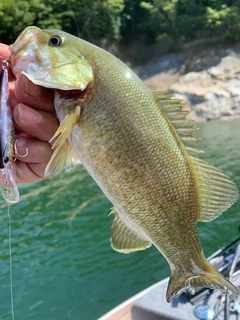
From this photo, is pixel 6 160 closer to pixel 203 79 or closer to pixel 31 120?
pixel 31 120

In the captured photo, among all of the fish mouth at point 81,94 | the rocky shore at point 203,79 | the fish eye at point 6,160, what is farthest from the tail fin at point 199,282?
the rocky shore at point 203,79

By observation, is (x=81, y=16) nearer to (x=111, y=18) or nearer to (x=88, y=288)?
(x=111, y=18)

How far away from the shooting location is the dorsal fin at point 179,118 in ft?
6.59

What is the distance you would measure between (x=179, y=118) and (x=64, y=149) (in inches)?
23.2

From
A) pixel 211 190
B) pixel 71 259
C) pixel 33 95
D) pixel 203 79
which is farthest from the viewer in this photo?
pixel 203 79

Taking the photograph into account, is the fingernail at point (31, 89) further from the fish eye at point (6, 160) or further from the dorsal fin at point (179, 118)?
the dorsal fin at point (179, 118)

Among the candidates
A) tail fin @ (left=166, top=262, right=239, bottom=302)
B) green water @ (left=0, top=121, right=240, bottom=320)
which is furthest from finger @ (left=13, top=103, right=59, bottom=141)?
green water @ (left=0, top=121, right=240, bottom=320)

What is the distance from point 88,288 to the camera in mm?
7898

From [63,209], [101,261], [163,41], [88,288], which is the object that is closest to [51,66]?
[88,288]

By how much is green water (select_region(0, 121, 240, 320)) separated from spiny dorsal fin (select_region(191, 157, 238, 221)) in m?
5.50

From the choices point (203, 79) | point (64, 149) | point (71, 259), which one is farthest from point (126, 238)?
point (203, 79)

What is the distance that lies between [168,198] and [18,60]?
998mm

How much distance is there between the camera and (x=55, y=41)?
203 cm

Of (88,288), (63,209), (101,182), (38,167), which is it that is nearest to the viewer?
(101,182)
